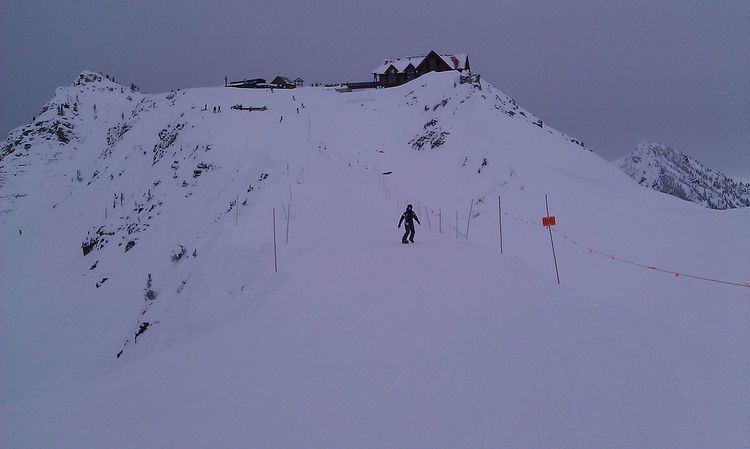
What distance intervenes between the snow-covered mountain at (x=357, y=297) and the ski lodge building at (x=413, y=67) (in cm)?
3192

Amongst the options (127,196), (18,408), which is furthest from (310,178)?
(18,408)

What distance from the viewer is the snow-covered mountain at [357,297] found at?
6.57 metres

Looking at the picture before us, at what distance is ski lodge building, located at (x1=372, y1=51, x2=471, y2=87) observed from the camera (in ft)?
249

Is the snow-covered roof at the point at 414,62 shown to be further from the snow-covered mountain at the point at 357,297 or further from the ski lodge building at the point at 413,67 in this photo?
the snow-covered mountain at the point at 357,297

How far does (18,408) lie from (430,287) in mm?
9939

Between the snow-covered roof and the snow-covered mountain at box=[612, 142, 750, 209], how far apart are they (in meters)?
87.1

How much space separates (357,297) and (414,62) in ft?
237

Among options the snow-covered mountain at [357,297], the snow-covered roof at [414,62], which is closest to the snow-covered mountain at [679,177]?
the snow-covered roof at [414,62]

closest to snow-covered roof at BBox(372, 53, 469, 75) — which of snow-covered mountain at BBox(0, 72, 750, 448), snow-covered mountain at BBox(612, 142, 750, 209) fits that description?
snow-covered mountain at BBox(0, 72, 750, 448)

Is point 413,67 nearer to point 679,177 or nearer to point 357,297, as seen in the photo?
point 357,297

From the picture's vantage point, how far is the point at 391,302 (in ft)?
37.2

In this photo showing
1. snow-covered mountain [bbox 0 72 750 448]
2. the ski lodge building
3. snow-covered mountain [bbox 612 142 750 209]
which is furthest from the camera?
snow-covered mountain [bbox 612 142 750 209]

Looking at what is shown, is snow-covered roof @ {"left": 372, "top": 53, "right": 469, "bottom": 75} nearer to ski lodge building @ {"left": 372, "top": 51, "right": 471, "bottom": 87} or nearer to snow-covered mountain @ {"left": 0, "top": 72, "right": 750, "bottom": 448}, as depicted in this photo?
ski lodge building @ {"left": 372, "top": 51, "right": 471, "bottom": 87}

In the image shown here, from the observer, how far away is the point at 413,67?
76.0 metres
